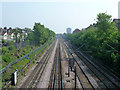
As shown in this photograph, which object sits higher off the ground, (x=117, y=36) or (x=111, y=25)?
(x=111, y=25)

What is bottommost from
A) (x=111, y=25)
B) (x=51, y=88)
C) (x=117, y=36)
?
(x=51, y=88)

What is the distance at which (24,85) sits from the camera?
52.0ft

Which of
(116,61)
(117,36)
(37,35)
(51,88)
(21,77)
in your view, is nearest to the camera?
(51,88)

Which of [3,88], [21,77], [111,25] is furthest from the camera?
[111,25]

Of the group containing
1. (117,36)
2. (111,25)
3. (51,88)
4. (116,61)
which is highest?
(111,25)

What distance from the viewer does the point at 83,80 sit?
17906mm

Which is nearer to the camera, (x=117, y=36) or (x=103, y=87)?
(x=103, y=87)

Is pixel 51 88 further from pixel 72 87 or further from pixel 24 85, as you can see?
pixel 24 85

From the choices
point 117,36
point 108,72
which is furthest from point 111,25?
point 108,72

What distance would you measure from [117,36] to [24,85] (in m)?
16.7

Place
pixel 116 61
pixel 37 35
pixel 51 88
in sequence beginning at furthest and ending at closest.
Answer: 1. pixel 37 35
2. pixel 116 61
3. pixel 51 88

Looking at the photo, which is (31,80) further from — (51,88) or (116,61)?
(116,61)

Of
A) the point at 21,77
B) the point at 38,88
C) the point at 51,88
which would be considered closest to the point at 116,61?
the point at 51,88

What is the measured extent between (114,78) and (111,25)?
1824cm
